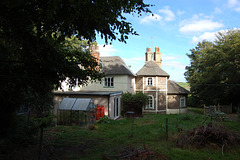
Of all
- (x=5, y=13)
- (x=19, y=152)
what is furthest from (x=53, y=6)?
(x=19, y=152)

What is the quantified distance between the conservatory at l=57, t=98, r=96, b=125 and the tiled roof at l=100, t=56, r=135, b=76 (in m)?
9.55

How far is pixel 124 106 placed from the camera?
74.4 ft

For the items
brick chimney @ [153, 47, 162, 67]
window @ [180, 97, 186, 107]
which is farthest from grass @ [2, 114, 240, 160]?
brick chimney @ [153, 47, 162, 67]

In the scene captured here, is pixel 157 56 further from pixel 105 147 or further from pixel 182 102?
pixel 105 147

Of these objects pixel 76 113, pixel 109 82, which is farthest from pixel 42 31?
pixel 109 82

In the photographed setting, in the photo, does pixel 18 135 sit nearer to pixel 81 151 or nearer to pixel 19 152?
pixel 19 152

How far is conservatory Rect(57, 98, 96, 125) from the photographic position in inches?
545

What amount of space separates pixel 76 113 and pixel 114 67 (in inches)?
473

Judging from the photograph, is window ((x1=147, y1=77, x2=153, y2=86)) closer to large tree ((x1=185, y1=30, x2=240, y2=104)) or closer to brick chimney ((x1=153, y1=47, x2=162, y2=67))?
brick chimney ((x1=153, y1=47, x2=162, y2=67))

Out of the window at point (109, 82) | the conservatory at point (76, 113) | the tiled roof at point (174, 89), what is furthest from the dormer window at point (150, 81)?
the conservatory at point (76, 113)

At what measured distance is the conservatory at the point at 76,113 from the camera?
13.8 m

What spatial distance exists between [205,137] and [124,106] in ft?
49.1

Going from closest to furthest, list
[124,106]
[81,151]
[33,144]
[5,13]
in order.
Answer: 1. [5,13]
2. [81,151]
3. [33,144]
4. [124,106]

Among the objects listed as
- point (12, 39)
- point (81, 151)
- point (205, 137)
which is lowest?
point (81, 151)
